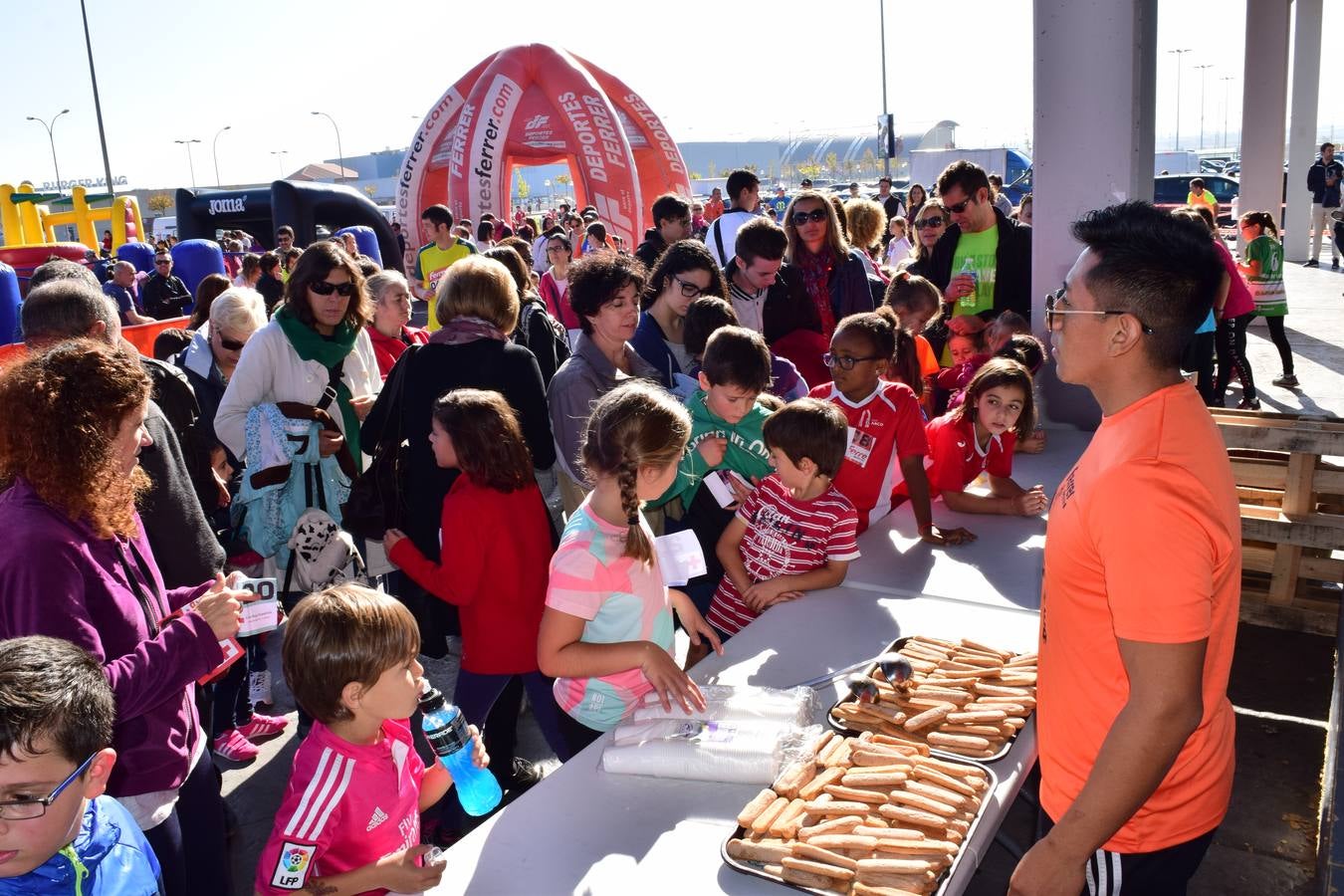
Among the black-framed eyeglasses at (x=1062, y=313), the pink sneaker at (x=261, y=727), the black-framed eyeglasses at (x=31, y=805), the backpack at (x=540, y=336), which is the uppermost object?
the black-framed eyeglasses at (x=1062, y=313)

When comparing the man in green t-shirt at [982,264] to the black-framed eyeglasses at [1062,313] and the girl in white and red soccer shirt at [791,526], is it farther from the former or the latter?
the black-framed eyeglasses at [1062,313]

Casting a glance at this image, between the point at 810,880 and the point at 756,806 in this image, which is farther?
the point at 756,806

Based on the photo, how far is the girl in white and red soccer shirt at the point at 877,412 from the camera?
3.66 metres

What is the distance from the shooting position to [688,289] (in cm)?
420

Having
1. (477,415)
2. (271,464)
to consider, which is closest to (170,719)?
(477,415)

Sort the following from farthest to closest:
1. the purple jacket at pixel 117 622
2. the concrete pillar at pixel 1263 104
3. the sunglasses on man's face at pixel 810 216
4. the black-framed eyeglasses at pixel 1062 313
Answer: the concrete pillar at pixel 1263 104 < the sunglasses on man's face at pixel 810 216 < the purple jacket at pixel 117 622 < the black-framed eyeglasses at pixel 1062 313

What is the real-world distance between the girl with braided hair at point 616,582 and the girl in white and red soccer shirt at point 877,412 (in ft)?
4.32

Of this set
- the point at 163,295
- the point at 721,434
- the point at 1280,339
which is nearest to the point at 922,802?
the point at 721,434

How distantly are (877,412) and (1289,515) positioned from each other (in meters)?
1.96

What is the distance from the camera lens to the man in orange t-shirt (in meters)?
1.48

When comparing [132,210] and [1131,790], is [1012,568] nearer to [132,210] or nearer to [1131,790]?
[1131,790]

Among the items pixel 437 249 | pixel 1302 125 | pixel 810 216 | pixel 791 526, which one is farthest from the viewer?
pixel 1302 125

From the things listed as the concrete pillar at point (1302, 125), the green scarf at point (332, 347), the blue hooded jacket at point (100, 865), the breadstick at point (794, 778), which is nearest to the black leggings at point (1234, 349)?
the green scarf at point (332, 347)

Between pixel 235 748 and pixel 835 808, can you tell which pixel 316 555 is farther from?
pixel 835 808
